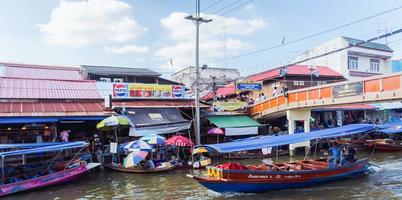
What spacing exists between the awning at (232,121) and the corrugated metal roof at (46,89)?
8.87 metres

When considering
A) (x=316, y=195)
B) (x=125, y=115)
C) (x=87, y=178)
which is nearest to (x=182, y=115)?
(x=125, y=115)

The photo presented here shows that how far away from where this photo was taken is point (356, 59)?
38.0 m

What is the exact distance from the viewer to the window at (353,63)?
123 ft

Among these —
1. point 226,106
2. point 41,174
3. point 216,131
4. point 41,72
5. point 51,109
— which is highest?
point 41,72

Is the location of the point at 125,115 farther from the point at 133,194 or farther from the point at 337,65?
the point at 337,65

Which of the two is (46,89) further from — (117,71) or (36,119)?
(117,71)

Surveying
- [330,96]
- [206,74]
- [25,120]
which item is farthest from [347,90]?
[206,74]

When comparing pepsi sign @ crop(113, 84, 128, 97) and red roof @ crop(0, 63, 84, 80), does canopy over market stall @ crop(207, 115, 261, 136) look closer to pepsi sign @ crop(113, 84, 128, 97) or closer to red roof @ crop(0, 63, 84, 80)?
pepsi sign @ crop(113, 84, 128, 97)

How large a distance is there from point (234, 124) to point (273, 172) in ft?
42.6

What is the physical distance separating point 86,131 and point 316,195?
16886 millimetres

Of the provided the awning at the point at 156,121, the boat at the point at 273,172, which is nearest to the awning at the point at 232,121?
the awning at the point at 156,121

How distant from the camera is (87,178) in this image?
18.3m

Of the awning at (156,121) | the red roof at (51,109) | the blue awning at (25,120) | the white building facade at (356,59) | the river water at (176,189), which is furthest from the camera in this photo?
the white building facade at (356,59)

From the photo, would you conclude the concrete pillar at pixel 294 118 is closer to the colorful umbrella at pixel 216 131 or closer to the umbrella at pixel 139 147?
the colorful umbrella at pixel 216 131
